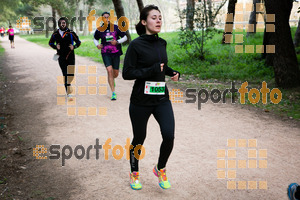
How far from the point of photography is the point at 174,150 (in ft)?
16.8

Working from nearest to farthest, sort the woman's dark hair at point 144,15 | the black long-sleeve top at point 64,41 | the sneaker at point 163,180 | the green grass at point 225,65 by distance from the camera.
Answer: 1. the woman's dark hair at point 144,15
2. the sneaker at point 163,180
3. the black long-sleeve top at point 64,41
4. the green grass at point 225,65

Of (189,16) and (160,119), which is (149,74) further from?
(189,16)

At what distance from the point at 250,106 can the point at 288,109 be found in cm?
95

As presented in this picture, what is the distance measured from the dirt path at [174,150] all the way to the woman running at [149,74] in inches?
33.0

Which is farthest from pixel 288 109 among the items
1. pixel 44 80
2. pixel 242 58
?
pixel 44 80

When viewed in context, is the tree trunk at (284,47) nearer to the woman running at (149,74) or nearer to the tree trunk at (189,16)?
the tree trunk at (189,16)

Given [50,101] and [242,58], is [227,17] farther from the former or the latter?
[50,101]

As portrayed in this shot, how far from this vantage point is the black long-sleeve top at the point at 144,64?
3350mm

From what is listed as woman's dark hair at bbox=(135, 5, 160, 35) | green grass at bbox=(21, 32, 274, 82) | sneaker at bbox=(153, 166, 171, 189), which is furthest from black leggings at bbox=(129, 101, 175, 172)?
green grass at bbox=(21, 32, 274, 82)

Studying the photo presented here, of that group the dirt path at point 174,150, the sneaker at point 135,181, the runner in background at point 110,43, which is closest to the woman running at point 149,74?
the sneaker at point 135,181

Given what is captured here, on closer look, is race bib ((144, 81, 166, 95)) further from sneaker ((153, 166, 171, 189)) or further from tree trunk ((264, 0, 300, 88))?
tree trunk ((264, 0, 300, 88))

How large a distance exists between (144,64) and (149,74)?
180 millimetres

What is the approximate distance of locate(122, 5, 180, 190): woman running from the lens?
11.0ft

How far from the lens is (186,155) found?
193 inches
